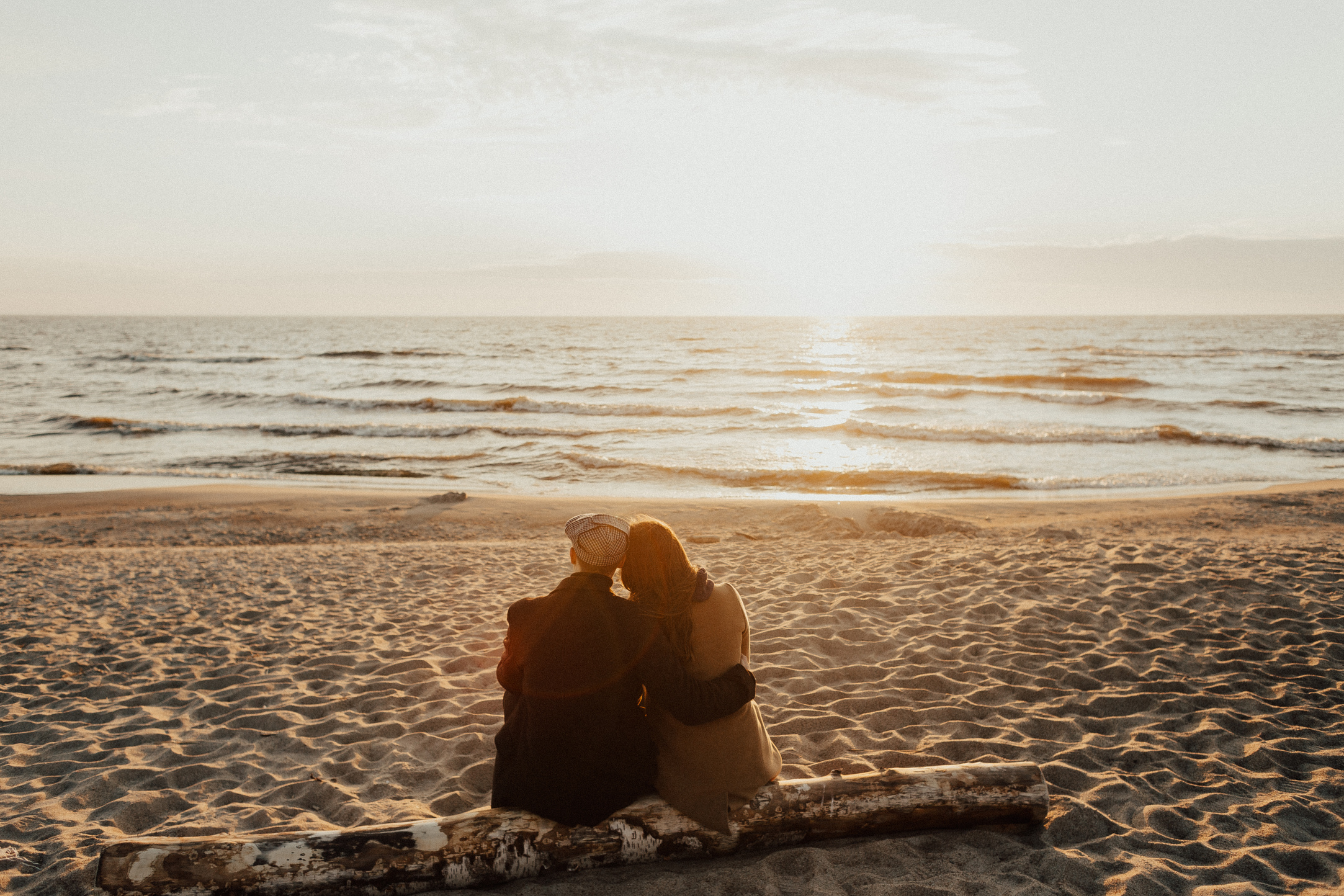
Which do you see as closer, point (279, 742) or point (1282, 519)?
point (279, 742)

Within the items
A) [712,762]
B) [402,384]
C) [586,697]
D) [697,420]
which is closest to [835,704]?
[712,762]

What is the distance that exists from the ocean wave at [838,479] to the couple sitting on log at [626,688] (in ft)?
39.4

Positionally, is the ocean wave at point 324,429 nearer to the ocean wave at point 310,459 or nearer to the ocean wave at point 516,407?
the ocean wave at point 310,459

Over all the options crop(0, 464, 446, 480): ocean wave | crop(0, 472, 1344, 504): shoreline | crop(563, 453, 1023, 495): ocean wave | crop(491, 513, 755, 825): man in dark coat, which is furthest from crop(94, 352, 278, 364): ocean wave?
crop(491, 513, 755, 825): man in dark coat

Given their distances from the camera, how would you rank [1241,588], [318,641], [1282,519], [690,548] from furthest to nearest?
[1282,519] < [690,548] < [1241,588] < [318,641]

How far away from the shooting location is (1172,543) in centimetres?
905

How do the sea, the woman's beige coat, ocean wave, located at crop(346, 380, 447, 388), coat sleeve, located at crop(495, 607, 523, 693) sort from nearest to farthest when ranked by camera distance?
coat sleeve, located at crop(495, 607, 523, 693)
the woman's beige coat
the sea
ocean wave, located at crop(346, 380, 447, 388)

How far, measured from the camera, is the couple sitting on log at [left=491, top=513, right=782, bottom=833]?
3.12 meters

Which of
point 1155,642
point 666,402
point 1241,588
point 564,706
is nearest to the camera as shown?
point 564,706

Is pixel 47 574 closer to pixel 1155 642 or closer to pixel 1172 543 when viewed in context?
pixel 1155 642

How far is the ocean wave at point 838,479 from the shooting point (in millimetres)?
15367

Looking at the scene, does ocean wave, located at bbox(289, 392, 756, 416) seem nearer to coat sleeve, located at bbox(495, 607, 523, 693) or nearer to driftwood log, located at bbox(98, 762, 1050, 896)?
driftwood log, located at bbox(98, 762, 1050, 896)

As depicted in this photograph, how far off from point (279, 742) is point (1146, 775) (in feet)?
17.7

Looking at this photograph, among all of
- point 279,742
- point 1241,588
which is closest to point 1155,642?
point 1241,588
